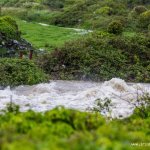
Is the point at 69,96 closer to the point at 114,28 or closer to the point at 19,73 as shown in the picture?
the point at 19,73

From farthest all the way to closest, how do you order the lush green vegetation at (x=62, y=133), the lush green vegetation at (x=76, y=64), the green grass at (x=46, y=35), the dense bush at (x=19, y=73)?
the green grass at (x=46, y=35) → the dense bush at (x=19, y=73) → the lush green vegetation at (x=76, y=64) → the lush green vegetation at (x=62, y=133)

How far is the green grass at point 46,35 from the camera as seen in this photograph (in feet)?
107

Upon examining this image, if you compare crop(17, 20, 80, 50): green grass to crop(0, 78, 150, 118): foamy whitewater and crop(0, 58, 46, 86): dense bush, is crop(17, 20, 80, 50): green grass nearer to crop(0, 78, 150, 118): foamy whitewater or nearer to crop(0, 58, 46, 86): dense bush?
crop(0, 58, 46, 86): dense bush

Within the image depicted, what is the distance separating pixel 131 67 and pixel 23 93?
24.1 ft

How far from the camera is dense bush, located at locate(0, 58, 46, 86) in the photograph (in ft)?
69.7

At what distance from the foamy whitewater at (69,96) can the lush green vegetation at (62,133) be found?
8.17m

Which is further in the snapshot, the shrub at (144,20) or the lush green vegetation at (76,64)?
the shrub at (144,20)

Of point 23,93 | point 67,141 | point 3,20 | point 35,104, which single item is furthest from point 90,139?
point 3,20

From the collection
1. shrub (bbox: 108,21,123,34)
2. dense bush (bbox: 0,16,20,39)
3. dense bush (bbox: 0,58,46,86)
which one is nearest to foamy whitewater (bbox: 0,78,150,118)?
dense bush (bbox: 0,58,46,86)

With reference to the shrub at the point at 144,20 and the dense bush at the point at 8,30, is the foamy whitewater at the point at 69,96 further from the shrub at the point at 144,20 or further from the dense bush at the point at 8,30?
the shrub at the point at 144,20

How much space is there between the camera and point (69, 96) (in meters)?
19.0

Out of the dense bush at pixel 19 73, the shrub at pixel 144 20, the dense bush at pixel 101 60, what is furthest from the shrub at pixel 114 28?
the dense bush at pixel 19 73

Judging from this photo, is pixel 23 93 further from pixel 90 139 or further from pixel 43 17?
pixel 43 17

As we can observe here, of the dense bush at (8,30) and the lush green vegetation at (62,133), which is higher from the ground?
the lush green vegetation at (62,133)
